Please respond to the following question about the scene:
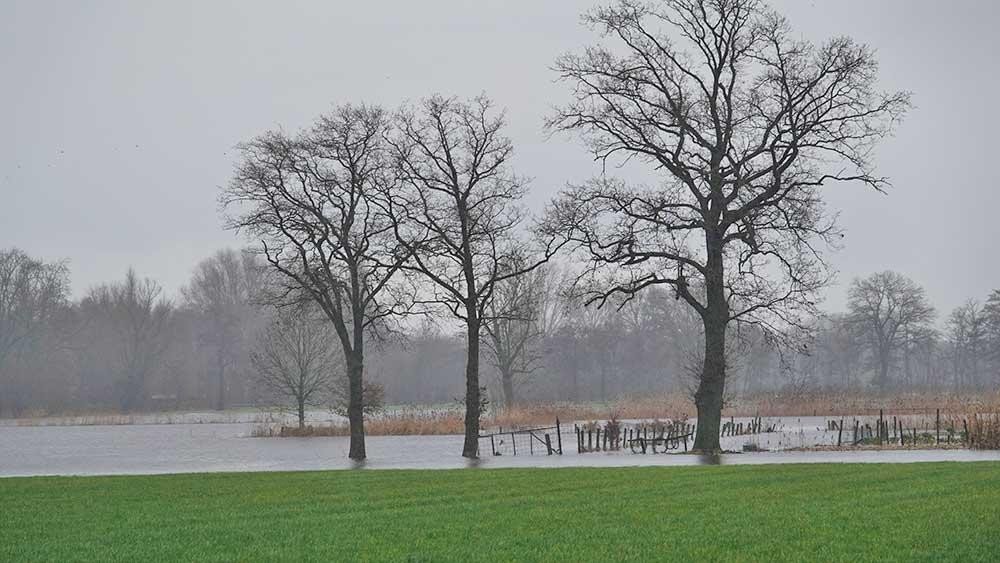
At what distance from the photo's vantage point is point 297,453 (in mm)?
43500

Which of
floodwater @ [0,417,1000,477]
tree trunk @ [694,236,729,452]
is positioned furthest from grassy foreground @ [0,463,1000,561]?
tree trunk @ [694,236,729,452]

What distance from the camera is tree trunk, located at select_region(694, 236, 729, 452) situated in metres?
33.7

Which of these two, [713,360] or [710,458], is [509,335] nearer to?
[713,360]

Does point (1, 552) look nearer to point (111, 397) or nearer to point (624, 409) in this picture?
point (624, 409)

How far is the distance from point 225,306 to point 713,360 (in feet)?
282

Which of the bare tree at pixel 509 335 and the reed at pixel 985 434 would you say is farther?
the bare tree at pixel 509 335

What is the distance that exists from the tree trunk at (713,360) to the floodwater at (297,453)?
1.63 meters

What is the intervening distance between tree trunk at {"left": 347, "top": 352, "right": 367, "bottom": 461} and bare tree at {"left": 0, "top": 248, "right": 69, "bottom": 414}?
2631 inches

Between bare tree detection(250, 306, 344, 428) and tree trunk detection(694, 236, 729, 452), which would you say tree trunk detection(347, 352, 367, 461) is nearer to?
tree trunk detection(694, 236, 729, 452)

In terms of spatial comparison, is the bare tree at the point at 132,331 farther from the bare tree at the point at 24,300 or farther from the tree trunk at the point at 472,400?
the tree trunk at the point at 472,400

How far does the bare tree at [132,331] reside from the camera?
97.2 meters

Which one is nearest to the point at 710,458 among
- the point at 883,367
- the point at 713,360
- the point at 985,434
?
the point at 713,360

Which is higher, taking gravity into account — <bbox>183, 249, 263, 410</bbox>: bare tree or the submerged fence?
<bbox>183, 249, 263, 410</bbox>: bare tree

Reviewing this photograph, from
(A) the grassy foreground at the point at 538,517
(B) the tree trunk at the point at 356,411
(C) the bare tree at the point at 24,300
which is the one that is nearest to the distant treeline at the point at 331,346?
(C) the bare tree at the point at 24,300
